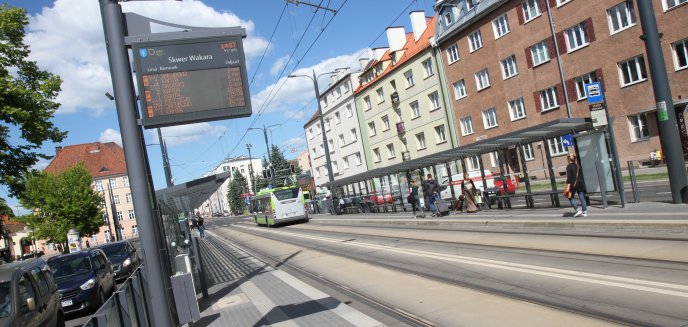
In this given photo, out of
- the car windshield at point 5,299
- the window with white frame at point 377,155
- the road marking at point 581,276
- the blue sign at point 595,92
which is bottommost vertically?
the road marking at point 581,276

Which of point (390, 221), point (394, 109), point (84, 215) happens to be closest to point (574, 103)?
point (390, 221)

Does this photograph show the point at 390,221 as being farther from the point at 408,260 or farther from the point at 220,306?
the point at 220,306

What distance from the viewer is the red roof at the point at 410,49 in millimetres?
41919

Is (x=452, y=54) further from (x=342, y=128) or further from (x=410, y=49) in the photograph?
(x=342, y=128)

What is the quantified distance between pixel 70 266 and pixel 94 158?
256 ft

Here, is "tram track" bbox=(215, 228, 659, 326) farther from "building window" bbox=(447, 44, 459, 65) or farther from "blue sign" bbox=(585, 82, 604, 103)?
"building window" bbox=(447, 44, 459, 65)

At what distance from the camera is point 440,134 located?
40844mm

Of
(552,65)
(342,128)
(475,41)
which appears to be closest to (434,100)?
(475,41)

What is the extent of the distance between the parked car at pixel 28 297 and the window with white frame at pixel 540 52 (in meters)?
27.4

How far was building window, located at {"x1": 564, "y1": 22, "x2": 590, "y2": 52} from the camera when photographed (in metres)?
26.7

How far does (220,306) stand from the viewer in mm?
9477

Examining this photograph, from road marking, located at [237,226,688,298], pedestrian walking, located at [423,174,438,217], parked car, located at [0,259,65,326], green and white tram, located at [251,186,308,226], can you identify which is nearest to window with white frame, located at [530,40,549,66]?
pedestrian walking, located at [423,174,438,217]

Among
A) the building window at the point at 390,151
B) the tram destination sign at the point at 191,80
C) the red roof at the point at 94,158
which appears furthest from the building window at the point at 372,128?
the red roof at the point at 94,158

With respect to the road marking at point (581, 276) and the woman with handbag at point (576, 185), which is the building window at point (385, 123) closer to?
the woman with handbag at point (576, 185)
